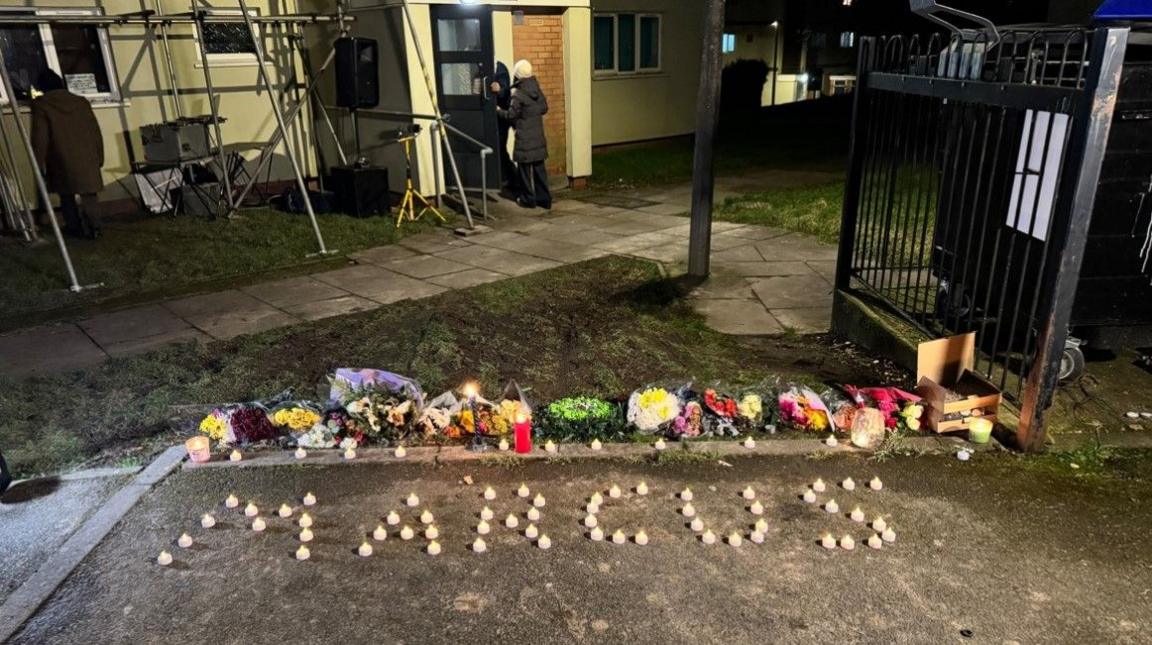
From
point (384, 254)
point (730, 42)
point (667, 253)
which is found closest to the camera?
point (667, 253)

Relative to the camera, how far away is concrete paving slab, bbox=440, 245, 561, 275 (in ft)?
25.6

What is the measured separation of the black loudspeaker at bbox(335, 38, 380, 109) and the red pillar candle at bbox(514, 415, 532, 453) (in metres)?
7.25

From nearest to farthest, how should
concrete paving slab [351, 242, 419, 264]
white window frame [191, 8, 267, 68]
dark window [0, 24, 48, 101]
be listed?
concrete paving slab [351, 242, 419, 264], dark window [0, 24, 48, 101], white window frame [191, 8, 267, 68]

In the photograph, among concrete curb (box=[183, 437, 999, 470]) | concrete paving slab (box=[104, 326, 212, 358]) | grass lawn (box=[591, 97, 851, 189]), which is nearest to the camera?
concrete curb (box=[183, 437, 999, 470])

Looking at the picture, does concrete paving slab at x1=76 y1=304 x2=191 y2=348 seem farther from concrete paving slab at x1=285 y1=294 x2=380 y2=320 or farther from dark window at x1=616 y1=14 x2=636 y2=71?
dark window at x1=616 y1=14 x2=636 y2=71

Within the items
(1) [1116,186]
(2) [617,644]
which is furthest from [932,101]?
(2) [617,644]

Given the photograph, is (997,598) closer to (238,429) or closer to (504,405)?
(504,405)

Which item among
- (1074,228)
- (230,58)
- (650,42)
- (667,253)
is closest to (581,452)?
(1074,228)

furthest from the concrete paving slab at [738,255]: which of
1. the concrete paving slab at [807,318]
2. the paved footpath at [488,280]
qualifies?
the concrete paving slab at [807,318]

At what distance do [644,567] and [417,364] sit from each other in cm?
252

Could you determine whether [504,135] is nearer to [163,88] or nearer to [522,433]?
[163,88]

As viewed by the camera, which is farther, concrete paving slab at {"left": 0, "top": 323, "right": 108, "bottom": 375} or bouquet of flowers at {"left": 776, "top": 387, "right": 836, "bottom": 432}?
concrete paving slab at {"left": 0, "top": 323, "right": 108, "bottom": 375}

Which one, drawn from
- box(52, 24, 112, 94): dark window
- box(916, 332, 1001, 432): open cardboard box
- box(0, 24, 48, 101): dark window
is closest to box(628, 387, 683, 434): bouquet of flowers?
box(916, 332, 1001, 432): open cardboard box

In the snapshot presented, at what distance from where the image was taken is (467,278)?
7.50m
